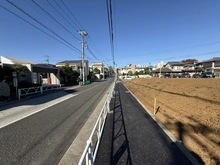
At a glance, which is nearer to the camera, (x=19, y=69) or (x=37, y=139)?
(x=37, y=139)

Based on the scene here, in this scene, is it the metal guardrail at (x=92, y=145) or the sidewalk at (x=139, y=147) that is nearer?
the metal guardrail at (x=92, y=145)

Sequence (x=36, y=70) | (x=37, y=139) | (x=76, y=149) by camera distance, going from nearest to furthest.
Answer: (x=76, y=149)
(x=37, y=139)
(x=36, y=70)

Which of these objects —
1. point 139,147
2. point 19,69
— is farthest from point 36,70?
point 139,147

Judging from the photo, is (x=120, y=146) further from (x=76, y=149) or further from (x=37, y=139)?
(x=37, y=139)

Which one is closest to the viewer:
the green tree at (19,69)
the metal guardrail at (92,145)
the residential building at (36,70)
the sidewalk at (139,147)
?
the metal guardrail at (92,145)

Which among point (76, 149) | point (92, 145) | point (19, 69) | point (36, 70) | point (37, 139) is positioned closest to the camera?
point (92, 145)

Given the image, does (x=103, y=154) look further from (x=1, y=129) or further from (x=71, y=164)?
(x=1, y=129)

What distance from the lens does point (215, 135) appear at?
4.51m

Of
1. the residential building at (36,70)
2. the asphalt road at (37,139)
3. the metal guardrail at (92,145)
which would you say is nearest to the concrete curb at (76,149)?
the asphalt road at (37,139)

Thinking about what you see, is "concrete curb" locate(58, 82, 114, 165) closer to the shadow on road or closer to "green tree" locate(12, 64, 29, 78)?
the shadow on road

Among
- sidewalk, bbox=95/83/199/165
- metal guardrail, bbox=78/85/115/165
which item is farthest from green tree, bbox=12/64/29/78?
metal guardrail, bbox=78/85/115/165

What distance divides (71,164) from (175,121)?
4908 millimetres

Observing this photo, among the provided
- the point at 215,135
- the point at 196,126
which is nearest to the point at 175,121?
the point at 196,126

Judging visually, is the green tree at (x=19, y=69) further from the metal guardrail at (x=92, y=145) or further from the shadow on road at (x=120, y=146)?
the metal guardrail at (x=92, y=145)
